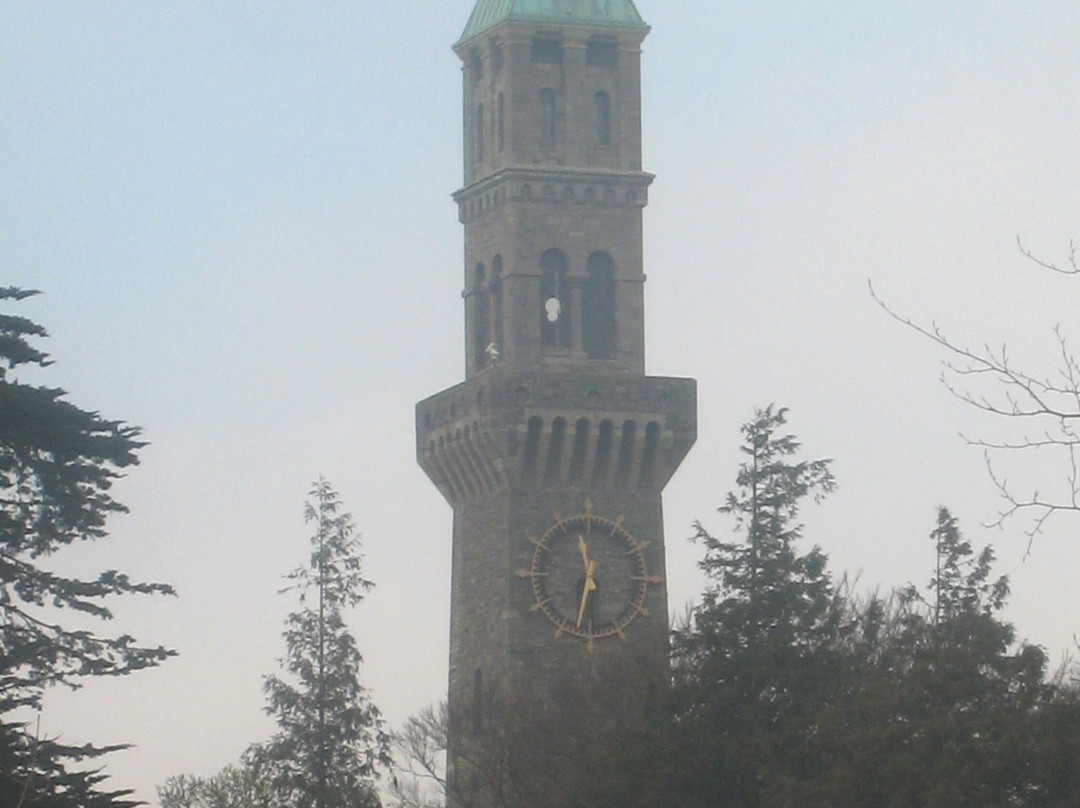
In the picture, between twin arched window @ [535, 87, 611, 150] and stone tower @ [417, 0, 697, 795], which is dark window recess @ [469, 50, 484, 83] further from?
twin arched window @ [535, 87, 611, 150]

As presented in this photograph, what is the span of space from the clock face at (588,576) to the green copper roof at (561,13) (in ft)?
40.9

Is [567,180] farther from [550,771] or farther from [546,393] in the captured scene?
[550,771]

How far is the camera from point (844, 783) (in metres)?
77.9

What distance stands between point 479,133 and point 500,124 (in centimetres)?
132

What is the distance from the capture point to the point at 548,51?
108438 millimetres

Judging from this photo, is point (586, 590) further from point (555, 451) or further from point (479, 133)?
point (479, 133)

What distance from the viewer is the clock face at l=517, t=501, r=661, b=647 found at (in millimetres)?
104688

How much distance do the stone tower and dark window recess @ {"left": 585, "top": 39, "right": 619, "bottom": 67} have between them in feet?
0.12

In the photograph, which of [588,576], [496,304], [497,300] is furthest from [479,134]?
[588,576]

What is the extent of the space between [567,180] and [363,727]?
49.7 feet

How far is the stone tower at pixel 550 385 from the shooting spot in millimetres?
104875

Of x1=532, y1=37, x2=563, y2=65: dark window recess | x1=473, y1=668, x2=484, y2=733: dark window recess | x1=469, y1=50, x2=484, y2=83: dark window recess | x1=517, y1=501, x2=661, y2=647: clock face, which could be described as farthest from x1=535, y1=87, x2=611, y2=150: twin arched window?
x1=473, y1=668, x2=484, y2=733: dark window recess

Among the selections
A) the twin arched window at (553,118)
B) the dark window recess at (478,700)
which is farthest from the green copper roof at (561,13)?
the dark window recess at (478,700)

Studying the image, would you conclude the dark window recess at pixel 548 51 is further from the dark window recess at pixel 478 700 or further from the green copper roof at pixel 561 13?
the dark window recess at pixel 478 700
